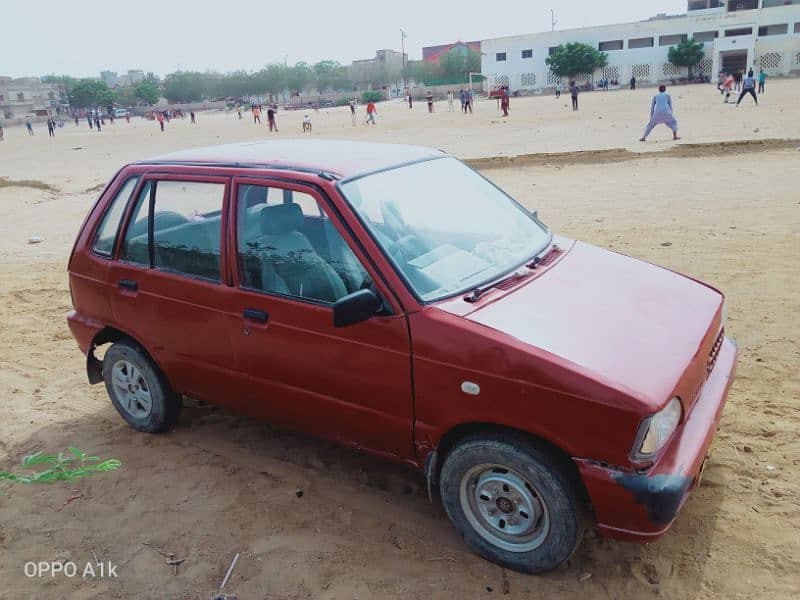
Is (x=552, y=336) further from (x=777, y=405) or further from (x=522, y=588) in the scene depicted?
(x=777, y=405)

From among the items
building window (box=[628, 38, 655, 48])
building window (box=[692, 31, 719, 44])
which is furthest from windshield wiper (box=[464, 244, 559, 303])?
building window (box=[628, 38, 655, 48])

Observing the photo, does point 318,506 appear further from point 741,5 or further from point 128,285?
point 741,5

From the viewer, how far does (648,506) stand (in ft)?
8.36

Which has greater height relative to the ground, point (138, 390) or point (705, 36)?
point (705, 36)

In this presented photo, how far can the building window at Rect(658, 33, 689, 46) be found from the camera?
6950 centimetres

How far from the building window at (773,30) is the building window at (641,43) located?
34.2ft

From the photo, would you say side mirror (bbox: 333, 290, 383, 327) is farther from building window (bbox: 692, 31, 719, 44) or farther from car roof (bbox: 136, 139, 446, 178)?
building window (bbox: 692, 31, 719, 44)

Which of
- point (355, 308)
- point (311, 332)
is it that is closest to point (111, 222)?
point (311, 332)

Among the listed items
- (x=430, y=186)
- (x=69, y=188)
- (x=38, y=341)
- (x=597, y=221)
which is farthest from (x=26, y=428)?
(x=69, y=188)

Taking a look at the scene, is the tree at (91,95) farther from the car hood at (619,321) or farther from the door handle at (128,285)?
the car hood at (619,321)

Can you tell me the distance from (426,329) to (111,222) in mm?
2481

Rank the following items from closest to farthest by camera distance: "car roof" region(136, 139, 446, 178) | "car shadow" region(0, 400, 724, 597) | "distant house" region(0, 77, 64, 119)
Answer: "car shadow" region(0, 400, 724, 597) < "car roof" region(136, 139, 446, 178) < "distant house" region(0, 77, 64, 119)

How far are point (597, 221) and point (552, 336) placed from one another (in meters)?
7.07

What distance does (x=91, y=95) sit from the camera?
116438 mm
